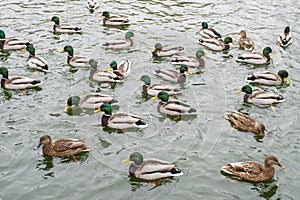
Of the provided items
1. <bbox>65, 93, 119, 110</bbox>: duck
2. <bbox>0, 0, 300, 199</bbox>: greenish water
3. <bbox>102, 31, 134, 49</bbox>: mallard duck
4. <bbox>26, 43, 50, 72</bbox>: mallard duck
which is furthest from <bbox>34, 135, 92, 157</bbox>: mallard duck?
<bbox>102, 31, 134, 49</bbox>: mallard duck

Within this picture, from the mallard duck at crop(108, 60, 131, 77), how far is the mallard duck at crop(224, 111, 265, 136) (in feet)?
12.6

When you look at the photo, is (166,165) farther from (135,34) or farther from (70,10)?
(70,10)

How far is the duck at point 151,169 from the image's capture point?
32.4 ft

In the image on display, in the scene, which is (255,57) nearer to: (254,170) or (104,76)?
(104,76)

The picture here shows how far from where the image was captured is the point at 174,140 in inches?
447

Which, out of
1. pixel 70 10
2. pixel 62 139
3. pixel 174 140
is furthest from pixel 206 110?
pixel 70 10

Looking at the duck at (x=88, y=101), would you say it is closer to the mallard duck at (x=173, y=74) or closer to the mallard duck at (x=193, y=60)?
the mallard duck at (x=173, y=74)

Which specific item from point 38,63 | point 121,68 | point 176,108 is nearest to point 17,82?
point 38,63

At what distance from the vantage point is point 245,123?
11.6 meters

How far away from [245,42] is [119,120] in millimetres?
6696

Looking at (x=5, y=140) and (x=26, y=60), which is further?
(x=26, y=60)

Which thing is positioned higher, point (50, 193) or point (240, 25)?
point (240, 25)

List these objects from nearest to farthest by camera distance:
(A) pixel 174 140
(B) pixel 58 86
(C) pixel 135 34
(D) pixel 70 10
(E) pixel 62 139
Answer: (E) pixel 62 139, (A) pixel 174 140, (B) pixel 58 86, (C) pixel 135 34, (D) pixel 70 10

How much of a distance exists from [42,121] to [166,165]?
3.90 metres
